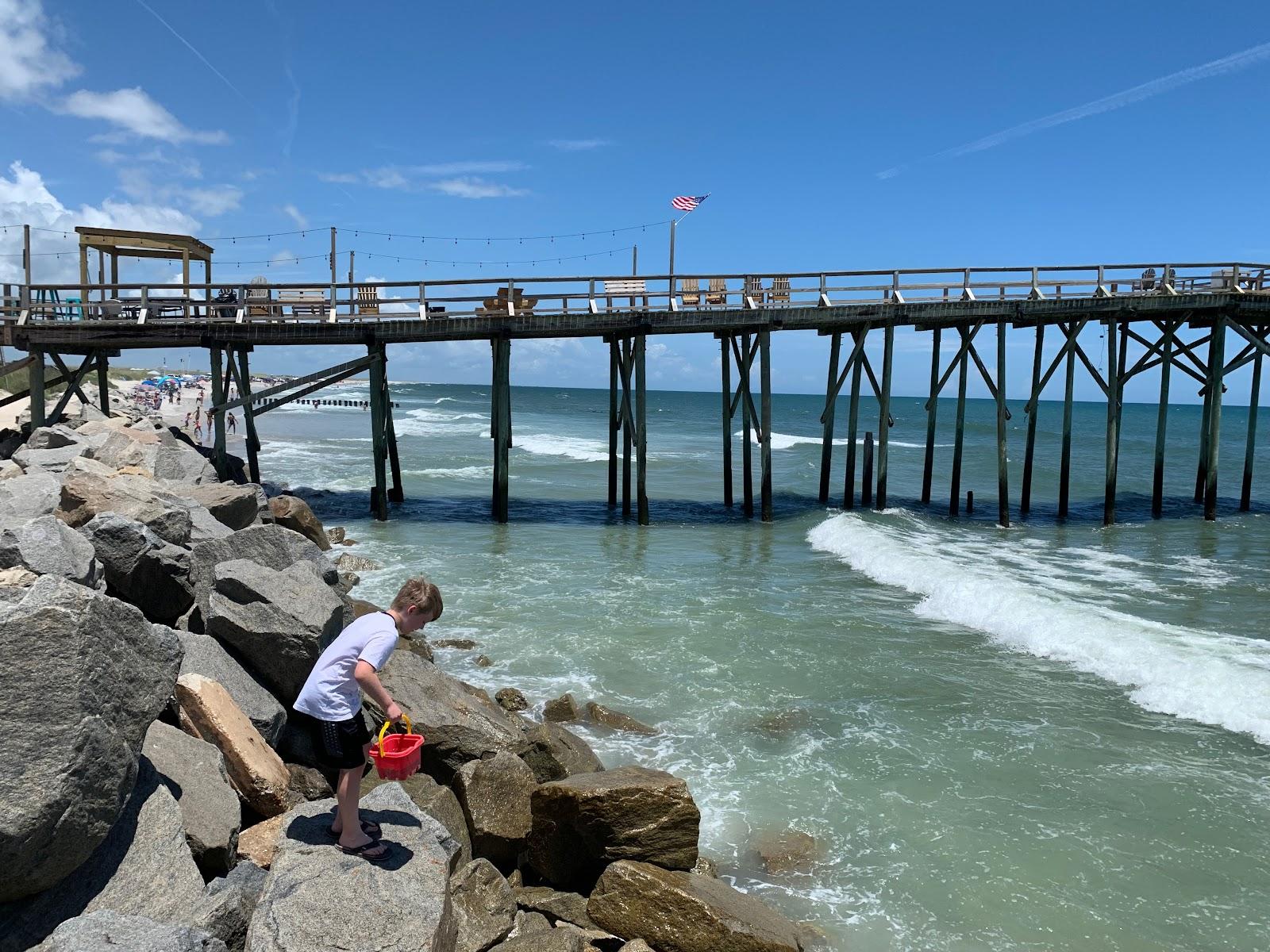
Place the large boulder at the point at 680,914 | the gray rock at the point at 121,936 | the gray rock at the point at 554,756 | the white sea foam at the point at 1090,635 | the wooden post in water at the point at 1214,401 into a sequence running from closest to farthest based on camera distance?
the gray rock at the point at 121,936
the large boulder at the point at 680,914
the gray rock at the point at 554,756
the white sea foam at the point at 1090,635
the wooden post in water at the point at 1214,401

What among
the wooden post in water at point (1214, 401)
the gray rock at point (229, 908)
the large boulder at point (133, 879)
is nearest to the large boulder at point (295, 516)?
the large boulder at point (133, 879)

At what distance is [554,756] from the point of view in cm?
670

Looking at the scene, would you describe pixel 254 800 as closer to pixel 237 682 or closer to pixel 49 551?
pixel 237 682

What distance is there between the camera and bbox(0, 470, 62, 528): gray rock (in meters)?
9.05

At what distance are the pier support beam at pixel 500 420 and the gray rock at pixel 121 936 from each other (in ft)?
54.4

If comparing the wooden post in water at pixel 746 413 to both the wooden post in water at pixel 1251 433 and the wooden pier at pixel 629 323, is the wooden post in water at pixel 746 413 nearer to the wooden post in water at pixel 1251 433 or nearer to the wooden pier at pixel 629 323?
the wooden pier at pixel 629 323

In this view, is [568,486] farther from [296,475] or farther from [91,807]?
[91,807]

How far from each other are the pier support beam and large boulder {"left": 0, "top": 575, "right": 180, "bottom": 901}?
628 inches

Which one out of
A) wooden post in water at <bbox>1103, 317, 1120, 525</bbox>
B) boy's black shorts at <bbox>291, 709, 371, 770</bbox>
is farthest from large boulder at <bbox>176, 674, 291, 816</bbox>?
wooden post in water at <bbox>1103, 317, 1120, 525</bbox>

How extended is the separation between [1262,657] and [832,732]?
6141mm

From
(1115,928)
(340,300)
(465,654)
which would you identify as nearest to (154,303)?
(340,300)

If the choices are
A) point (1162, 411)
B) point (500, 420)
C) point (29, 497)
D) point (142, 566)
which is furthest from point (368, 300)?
point (1162, 411)

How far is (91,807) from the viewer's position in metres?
3.63

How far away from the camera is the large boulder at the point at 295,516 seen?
13992mm
